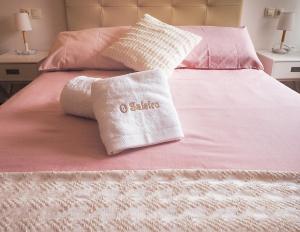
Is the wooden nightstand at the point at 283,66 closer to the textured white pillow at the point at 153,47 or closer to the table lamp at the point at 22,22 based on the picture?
the textured white pillow at the point at 153,47

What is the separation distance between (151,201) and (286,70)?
2.04m

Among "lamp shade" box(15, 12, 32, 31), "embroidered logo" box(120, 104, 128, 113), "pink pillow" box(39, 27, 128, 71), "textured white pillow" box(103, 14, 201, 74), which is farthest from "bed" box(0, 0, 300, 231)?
"lamp shade" box(15, 12, 32, 31)

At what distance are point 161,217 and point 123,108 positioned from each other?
47 centimetres

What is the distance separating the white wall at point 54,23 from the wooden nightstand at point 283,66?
34 cm

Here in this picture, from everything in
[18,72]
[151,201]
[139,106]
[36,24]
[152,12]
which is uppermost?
[152,12]

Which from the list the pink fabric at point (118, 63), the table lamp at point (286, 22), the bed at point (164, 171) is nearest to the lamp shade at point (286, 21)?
the table lamp at point (286, 22)

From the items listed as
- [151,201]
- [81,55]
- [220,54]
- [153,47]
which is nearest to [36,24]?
[81,55]

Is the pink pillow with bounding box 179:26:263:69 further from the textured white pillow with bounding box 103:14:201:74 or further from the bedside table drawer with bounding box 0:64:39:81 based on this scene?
the bedside table drawer with bounding box 0:64:39:81

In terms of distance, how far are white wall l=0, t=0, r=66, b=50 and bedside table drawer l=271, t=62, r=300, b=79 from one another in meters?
1.88

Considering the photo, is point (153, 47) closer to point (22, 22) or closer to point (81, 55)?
point (81, 55)

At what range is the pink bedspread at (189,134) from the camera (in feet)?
2.90

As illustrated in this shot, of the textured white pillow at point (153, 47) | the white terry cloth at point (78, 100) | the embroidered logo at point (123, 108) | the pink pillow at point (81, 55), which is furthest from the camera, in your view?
the pink pillow at point (81, 55)

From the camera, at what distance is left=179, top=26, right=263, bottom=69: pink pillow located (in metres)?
1.93

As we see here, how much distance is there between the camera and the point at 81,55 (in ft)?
6.13
